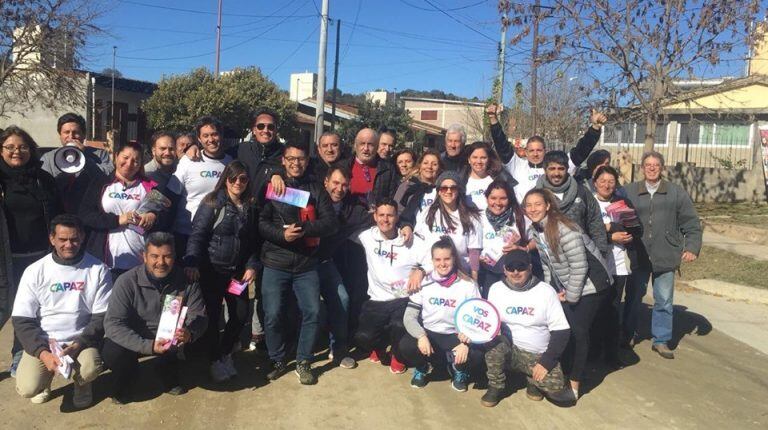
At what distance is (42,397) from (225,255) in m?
1.56

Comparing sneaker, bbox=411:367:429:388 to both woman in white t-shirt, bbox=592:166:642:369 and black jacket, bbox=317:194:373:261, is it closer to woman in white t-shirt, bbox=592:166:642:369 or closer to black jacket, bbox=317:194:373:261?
black jacket, bbox=317:194:373:261

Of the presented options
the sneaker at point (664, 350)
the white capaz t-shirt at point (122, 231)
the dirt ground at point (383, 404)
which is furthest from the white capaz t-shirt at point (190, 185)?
the sneaker at point (664, 350)

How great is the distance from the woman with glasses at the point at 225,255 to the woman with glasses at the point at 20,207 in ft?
3.89

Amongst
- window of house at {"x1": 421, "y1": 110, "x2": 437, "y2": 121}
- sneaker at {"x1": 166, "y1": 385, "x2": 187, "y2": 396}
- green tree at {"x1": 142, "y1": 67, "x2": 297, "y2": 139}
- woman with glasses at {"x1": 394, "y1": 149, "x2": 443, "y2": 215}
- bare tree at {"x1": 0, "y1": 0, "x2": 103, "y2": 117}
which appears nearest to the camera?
sneaker at {"x1": 166, "y1": 385, "x2": 187, "y2": 396}

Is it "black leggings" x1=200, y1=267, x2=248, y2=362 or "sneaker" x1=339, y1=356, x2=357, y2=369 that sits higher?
"black leggings" x1=200, y1=267, x2=248, y2=362

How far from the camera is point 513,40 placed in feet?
35.3

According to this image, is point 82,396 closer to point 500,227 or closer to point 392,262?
point 392,262

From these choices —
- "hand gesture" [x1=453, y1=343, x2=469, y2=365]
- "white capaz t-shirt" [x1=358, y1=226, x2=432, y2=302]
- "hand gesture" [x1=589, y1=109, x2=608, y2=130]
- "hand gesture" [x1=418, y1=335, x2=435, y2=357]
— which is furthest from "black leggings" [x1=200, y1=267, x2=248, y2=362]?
"hand gesture" [x1=589, y1=109, x2=608, y2=130]

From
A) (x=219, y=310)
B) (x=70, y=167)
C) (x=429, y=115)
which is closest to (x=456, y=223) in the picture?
(x=219, y=310)

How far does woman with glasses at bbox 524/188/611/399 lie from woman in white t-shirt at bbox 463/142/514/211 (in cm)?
67

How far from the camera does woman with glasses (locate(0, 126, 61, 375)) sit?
4.48 m

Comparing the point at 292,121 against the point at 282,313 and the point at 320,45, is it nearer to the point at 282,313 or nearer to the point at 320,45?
the point at 320,45

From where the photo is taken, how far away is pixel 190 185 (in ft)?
16.3

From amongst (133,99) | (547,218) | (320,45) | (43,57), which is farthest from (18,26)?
(547,218)
